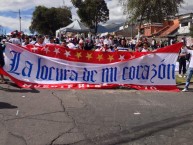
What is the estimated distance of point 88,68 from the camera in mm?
12633

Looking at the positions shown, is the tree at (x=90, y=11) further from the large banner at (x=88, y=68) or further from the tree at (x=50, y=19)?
the large banner at (x=88, y=68)

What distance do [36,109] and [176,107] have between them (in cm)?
348

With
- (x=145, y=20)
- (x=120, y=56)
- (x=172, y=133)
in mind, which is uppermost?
(x=145, y=20)

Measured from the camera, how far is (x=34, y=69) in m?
12.4

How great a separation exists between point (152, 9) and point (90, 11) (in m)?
23.4

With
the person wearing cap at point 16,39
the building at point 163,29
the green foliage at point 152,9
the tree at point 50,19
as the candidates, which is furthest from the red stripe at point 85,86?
the tree at point 50,19

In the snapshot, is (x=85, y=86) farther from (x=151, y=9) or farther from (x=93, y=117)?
(x=151, y=9)

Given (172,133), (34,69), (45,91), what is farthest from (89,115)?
(34,69)

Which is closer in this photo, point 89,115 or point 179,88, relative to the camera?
point 89,115

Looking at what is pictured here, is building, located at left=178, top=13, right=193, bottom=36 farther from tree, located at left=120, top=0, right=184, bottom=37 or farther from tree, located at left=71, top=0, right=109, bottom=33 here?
tree, located at left=120, top=0, right=184, bottom=37

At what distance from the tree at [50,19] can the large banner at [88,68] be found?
2634 inches

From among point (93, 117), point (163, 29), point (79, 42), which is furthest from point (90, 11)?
point (93, 117)

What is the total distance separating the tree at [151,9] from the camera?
30.5 meters

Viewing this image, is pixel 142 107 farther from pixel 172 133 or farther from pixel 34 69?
pixel 34 69
